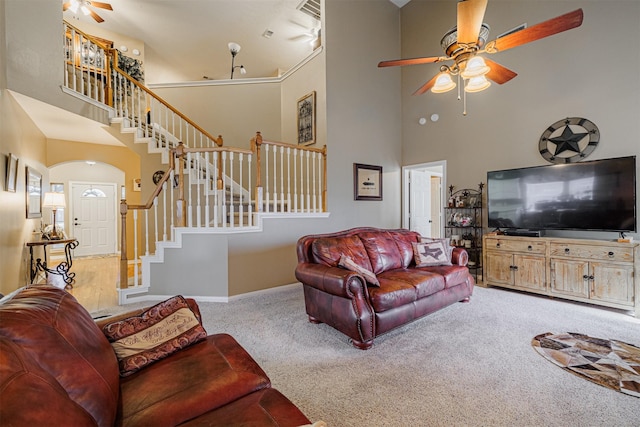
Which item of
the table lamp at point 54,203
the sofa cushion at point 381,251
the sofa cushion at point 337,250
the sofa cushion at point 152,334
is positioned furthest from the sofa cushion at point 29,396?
the table lamp at point 54,203

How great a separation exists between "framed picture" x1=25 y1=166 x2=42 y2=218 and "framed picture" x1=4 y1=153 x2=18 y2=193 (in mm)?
728

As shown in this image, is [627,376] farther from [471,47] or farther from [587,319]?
[471,47]

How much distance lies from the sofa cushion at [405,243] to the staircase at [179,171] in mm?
1384

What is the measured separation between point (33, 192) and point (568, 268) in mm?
7616

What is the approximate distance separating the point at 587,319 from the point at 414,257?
180 centimetres

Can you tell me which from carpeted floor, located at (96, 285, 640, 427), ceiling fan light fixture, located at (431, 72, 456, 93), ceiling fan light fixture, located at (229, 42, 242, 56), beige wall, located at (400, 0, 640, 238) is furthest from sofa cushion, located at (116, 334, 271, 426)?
ceiling fan light fixture, located at (229, 42, 242, 56)

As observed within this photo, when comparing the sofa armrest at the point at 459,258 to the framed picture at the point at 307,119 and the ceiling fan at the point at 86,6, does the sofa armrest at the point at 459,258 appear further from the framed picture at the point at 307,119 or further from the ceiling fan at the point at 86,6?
the ceiling fan at the point at 86,6

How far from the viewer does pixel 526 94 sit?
159 inches

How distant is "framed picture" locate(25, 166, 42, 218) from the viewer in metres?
4.12

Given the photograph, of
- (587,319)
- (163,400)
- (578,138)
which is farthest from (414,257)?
(163,400)

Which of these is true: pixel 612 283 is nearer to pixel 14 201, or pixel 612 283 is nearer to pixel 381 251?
pixel 381 251

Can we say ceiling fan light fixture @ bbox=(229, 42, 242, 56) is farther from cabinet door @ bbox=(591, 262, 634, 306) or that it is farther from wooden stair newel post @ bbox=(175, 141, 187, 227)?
cabinet door @ bbox=(591, 262, 634, 306)

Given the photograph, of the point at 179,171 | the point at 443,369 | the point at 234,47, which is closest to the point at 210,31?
the point at 234,47

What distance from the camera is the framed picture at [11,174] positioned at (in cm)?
324
